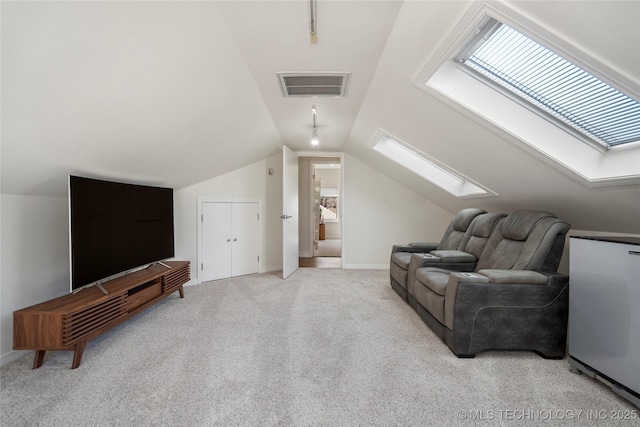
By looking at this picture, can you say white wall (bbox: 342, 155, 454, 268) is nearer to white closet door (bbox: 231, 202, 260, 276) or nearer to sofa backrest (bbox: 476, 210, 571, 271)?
white closet door (bbox: 231, 202, 260, 276)

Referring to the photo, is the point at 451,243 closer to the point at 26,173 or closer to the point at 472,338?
the point at 472,338

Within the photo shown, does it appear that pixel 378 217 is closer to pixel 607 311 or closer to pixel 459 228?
pixel 459 228

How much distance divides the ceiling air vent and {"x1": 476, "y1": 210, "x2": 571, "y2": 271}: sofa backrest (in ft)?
6.53

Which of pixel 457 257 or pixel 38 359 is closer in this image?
pixel 38 359

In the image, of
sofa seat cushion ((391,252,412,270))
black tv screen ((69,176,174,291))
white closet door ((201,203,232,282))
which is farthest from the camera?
white closet door ((201,203,232,282))

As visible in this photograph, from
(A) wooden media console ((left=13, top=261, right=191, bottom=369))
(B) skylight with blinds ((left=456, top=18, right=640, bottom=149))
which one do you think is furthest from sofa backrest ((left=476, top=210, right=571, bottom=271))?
(A) wooden media console ((left=13, top=261, right=191, bottom=369))

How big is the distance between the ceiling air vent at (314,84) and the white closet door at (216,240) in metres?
2.37

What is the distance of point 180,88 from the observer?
2.01 meters

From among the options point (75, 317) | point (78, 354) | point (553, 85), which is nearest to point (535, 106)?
point (553, 85)

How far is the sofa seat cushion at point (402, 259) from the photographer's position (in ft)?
10.8

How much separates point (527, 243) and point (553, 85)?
128cm

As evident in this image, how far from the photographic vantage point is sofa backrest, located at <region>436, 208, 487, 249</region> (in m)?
3.43

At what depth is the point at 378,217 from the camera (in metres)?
5.07

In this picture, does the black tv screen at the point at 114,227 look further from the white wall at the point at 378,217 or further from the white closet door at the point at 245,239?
the white wall at the point at 378,217
